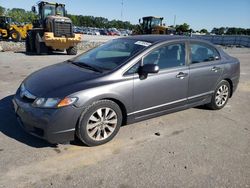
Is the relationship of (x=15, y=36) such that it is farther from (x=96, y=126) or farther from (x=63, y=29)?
(x=96, y=126)

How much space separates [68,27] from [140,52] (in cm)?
1216

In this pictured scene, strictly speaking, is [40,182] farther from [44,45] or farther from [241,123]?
[44,45]

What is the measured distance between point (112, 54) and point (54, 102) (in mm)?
1687

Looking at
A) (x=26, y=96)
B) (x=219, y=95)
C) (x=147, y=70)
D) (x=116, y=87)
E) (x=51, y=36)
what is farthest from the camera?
(x=51, y=36)

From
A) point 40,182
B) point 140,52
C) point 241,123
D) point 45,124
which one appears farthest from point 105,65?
point 241,123

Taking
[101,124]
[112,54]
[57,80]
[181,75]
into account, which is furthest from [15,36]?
[101,124]

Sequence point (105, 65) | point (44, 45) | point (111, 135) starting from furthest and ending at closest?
point (44, 45)
point (105, 65)
point (111, 135)

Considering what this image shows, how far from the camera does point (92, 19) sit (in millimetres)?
117375

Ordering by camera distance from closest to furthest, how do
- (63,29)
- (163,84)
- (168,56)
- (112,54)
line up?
(163,84)
(168,56)
(112,54)
(63,29)

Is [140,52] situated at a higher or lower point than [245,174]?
higher

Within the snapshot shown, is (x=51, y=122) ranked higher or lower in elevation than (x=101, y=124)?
higher

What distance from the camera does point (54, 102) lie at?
3332 mm

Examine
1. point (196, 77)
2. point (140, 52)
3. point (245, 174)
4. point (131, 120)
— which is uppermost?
point (140, 52)

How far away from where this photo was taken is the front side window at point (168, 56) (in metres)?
4.21
